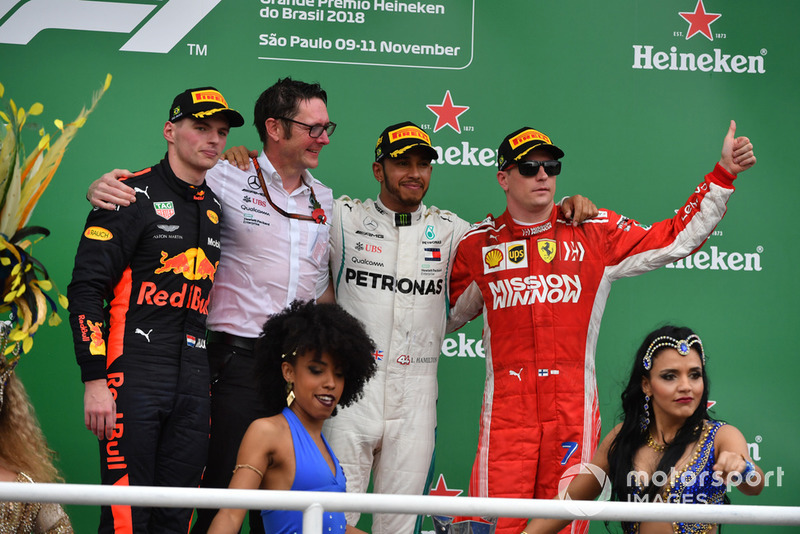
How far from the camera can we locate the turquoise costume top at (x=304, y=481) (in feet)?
7.42

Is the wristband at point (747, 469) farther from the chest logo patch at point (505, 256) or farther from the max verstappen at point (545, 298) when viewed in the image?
the chest logo patch at point (505, 256)

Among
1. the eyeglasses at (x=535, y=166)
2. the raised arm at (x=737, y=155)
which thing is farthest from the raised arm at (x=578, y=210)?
the raised arm at (x=737, y=155)

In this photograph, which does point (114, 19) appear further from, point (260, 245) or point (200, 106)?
point (260, 245)

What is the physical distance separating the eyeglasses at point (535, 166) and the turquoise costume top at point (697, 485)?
1.13 m

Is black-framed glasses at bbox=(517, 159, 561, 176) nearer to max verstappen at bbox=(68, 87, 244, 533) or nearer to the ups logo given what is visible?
the ups logo

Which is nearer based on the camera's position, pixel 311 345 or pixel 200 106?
pixel 311 345

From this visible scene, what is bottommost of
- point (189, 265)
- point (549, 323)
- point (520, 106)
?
point (549, 323)

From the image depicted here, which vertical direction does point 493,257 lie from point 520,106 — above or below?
below

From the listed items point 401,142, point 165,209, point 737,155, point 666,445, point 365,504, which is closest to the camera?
point 365,504

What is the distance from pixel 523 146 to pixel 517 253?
1.21 ft

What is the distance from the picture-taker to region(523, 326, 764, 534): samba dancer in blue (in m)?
2.49

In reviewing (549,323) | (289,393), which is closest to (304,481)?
(289,393)

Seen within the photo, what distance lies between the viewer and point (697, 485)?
2.50 m

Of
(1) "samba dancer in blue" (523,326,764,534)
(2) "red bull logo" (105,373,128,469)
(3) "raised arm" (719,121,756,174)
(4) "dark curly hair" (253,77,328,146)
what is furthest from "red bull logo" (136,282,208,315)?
(3) "raised arm" (719,121,756,174)
